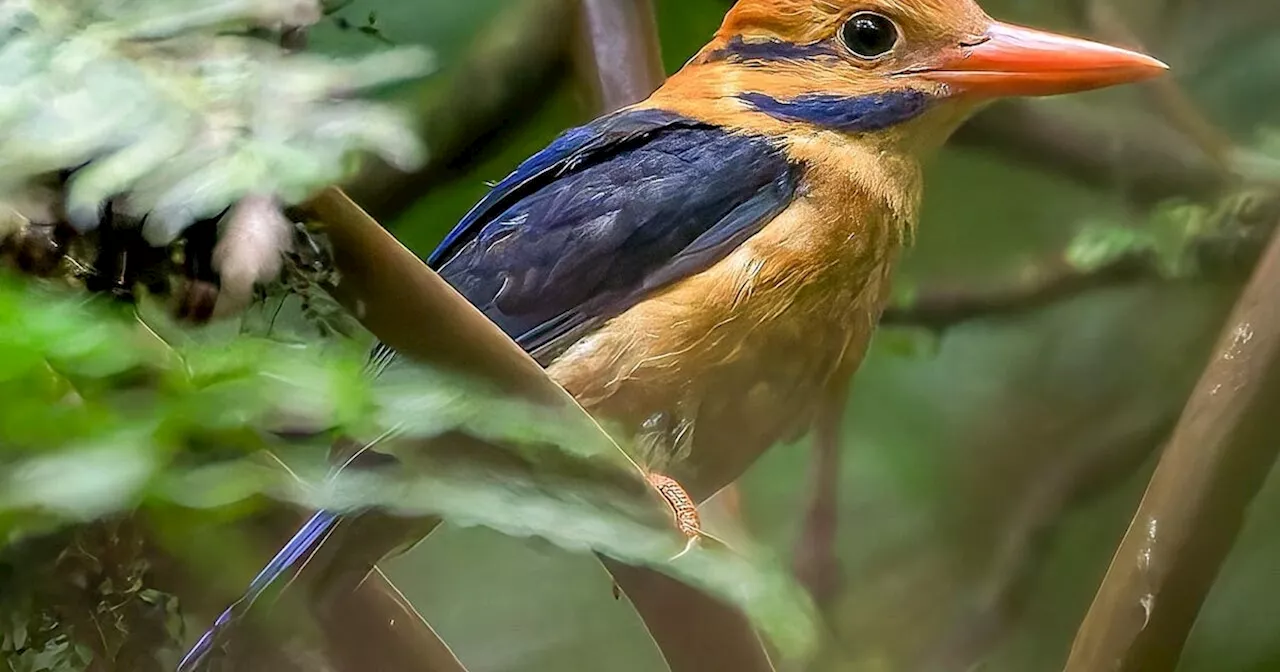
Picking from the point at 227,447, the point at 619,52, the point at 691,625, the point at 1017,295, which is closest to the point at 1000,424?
the point at 1017,295

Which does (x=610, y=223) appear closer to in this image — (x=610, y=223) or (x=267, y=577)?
(x=610, y=223)

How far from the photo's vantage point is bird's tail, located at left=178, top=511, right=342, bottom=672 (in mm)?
524

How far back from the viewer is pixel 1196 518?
831 mm

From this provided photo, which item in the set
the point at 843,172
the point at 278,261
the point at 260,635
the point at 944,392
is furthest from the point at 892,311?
the point at 278,261

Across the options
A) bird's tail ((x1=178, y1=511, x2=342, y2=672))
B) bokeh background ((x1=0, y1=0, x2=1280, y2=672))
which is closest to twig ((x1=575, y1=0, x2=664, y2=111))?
bokeh background ((x1=0, y1=0, x2=1280, y2=672))

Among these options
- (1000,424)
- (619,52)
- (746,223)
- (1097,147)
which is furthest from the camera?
(1000,424)

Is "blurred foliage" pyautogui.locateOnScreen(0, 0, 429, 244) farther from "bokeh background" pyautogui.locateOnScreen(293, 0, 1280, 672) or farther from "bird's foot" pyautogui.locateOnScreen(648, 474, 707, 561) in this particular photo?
"bokeh background" pyautogui.locateOnScreen(293, 0, 1280, 672)

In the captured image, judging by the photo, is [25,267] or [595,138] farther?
[595,138]

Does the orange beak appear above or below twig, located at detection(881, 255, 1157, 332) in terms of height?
above

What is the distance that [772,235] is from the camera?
778 mm

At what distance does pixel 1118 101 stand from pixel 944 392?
0.40 metres

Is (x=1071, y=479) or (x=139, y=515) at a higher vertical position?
(x=139, y=515)

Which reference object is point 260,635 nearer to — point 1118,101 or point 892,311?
point 892,311

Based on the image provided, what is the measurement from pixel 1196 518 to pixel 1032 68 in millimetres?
307
